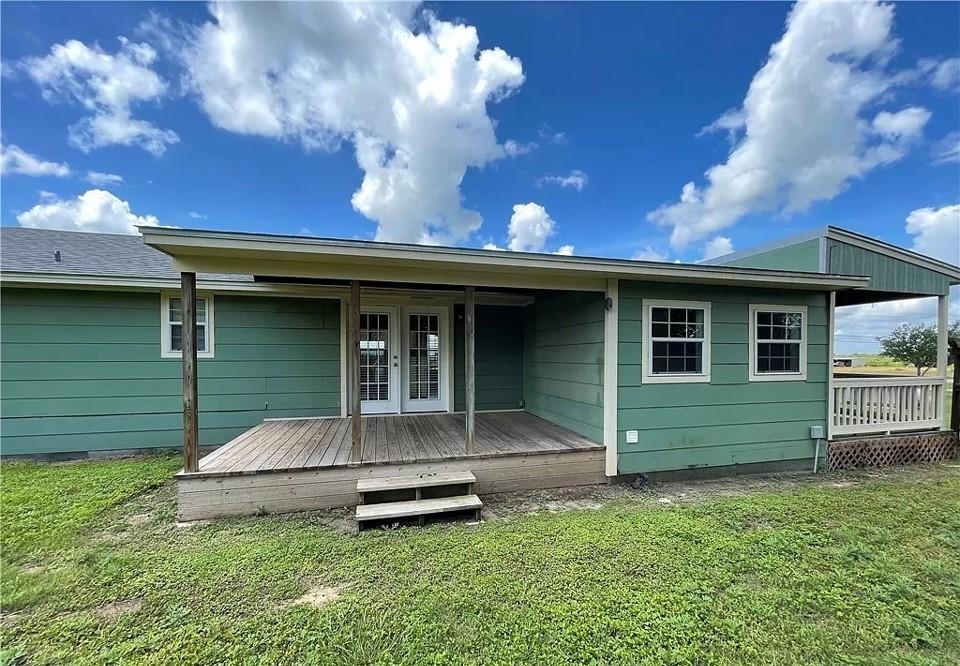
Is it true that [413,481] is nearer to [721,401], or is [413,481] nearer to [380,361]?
[380,361]

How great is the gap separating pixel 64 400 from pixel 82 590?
14.1ft

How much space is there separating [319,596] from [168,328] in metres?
4.90

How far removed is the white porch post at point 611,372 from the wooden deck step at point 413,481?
1650 millimetres

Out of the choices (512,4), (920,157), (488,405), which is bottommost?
(488,405)

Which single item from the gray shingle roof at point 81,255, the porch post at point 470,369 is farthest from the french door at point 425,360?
the gray shingle roof at point 81,255

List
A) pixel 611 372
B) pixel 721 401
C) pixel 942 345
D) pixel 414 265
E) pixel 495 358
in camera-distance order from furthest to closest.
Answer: pixel 495 358 < pixel 942 345 < pixel 721 401 < pixel 611 372 < pixel 414 265

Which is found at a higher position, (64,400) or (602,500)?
(64,400)

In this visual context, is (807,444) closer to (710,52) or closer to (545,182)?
(710,52)

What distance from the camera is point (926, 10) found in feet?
21.9

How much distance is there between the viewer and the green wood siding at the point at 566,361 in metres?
4.51

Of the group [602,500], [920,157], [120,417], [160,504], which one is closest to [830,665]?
[602,500]

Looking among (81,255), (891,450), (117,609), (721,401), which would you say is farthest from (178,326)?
(891,450)

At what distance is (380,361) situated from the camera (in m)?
6.18

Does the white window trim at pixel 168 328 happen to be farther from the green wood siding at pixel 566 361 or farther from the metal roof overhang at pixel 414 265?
the green wood siding at pixel 566 361
